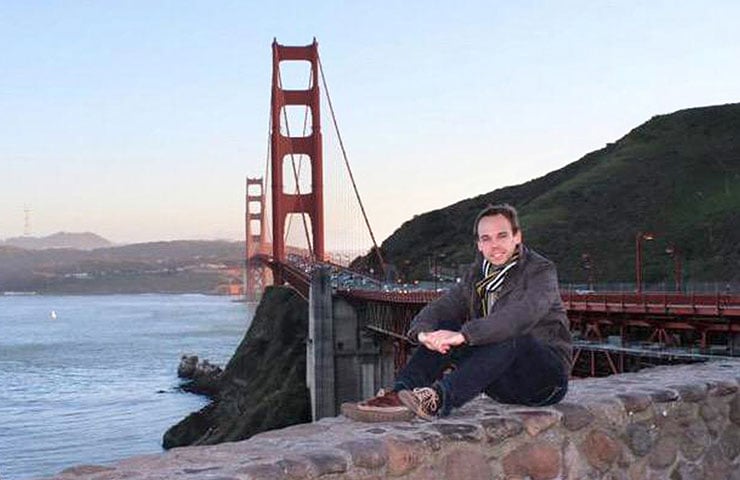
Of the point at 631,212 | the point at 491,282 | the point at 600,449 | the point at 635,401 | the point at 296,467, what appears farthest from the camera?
the point at 631,212

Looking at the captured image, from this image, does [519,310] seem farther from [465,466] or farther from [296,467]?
[296,467]

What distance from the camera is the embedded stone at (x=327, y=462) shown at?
142 inches

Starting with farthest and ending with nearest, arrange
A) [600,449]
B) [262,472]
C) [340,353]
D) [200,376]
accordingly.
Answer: [200,376], [340,353], [600,449], [262,472]

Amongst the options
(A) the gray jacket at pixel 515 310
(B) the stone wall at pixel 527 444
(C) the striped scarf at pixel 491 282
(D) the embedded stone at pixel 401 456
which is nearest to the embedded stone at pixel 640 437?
(B) the stone wall at pixel 527 444

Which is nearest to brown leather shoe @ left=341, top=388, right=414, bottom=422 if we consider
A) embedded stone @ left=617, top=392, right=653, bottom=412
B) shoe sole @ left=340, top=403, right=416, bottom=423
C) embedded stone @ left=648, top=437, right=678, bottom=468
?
shoe sole @ left=340, top=403, right=416, bottom=423

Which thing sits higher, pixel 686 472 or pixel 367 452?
pixel 367 452

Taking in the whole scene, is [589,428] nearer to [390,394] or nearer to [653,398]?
[653,398]

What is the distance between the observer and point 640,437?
483cm

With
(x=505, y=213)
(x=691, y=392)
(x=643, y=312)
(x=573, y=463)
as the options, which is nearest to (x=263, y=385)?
(x=643, y=312)

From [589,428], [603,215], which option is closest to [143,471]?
[589,428]

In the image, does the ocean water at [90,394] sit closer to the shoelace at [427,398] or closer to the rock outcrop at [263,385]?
the rock outcrop at [263,385]

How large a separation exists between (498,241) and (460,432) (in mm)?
889

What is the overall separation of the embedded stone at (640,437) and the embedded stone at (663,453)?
1.5 inches

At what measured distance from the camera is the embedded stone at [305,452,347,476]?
11.8ft
